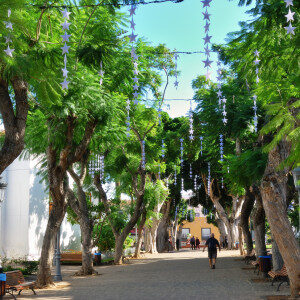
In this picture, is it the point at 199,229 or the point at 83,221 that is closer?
the point at 83,221

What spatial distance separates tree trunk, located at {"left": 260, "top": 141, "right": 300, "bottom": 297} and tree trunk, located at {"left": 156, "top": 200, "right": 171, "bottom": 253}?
3038 cm

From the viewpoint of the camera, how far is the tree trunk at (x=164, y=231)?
138 feet

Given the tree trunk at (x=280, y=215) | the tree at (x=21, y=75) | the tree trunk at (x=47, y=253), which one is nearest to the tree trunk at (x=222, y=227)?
the tree trunk at (x=47, y=253)

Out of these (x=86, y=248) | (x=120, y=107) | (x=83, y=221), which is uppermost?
(x=120, y=107)

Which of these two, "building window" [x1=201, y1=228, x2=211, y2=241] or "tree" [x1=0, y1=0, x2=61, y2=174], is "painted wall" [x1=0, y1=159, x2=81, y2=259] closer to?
"tree" [x1=0, y1=0, x2=61, y2=174]

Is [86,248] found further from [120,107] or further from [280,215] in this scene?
[280,215]

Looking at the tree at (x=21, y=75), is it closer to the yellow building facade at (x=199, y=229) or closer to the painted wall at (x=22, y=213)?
the painted wall at (x=22, y=213)

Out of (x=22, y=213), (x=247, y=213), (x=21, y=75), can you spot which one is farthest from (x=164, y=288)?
(x=22, y=213)

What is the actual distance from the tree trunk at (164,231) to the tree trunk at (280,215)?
99.7ft

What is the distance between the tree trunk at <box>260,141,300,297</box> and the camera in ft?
35.2

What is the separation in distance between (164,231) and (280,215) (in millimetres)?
32852

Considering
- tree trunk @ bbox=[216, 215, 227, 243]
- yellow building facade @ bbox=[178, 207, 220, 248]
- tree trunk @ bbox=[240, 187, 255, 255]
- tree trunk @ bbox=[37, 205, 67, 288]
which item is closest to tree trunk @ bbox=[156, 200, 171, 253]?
tree trunk @ bbox=[216, 215, 227, 243]

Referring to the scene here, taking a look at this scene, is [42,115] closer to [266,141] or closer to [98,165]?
[266,141]

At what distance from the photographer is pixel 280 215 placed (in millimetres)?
11336
